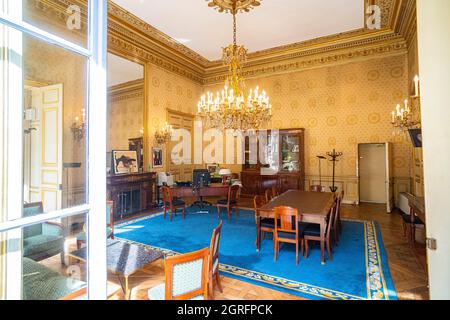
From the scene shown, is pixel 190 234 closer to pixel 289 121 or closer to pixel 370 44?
pixel 289 121

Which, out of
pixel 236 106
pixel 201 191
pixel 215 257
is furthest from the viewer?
pixel 201 191

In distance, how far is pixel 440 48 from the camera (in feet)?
3.63

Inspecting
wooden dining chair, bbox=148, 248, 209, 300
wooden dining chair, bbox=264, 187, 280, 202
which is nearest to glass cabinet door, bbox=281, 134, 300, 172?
wooden dining chair, bbox=264, 187, 280, 202

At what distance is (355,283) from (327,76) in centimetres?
679

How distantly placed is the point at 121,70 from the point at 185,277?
6.38 metres

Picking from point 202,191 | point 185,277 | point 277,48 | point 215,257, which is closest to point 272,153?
point 202,191

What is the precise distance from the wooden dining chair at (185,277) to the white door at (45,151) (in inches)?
37.0

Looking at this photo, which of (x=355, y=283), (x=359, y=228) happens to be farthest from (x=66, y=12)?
(x=359, y=228)

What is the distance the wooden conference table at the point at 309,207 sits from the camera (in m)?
3.47

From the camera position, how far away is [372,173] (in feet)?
26.3

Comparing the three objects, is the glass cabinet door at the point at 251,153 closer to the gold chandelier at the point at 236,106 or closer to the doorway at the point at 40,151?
the gold chandelier at the point at 236,106

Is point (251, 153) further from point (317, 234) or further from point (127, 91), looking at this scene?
point (317, 234)

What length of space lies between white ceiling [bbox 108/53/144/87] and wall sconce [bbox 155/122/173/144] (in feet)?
5.40

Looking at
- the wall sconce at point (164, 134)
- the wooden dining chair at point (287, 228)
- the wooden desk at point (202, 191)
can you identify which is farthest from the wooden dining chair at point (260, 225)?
the wall sconce at point (164, 134)
